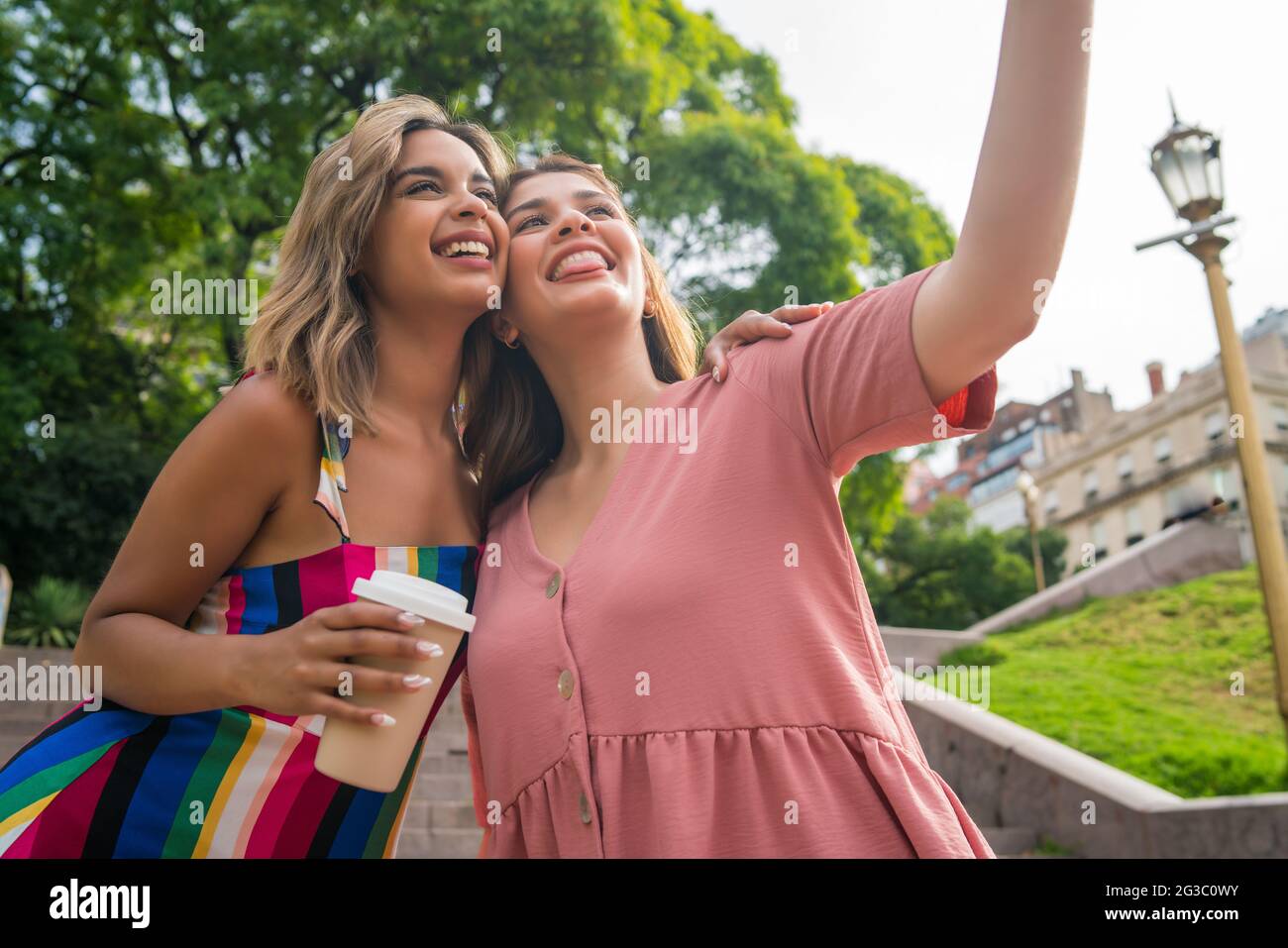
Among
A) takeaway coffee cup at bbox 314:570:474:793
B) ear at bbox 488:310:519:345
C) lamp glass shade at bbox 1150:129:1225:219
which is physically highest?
lamp glass shade at bbox 1150:129:1225:219

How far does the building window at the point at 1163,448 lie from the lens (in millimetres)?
42903

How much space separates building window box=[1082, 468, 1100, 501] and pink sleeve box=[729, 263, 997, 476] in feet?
163

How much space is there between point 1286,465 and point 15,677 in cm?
3520

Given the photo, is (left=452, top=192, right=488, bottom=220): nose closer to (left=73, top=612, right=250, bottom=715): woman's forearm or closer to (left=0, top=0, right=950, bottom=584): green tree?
(left=73, top=612, right=250, bottom=715): woman's forearm

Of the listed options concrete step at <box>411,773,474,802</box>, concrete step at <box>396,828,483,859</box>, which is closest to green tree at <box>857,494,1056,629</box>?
→ concrete step at <box>411,773,474,802</box>

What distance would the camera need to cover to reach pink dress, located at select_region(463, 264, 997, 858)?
161 centimetres

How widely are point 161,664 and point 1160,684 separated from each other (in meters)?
9.29

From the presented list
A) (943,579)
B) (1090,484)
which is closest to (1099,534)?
(1090,484)

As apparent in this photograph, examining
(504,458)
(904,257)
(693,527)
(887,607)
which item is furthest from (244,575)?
(887,607)

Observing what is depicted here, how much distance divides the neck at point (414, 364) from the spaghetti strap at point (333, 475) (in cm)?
19

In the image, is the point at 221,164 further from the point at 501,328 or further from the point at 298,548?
the point at 298,548

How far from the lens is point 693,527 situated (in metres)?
1.81


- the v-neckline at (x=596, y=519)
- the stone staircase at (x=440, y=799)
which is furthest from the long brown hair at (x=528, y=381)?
the stone staircase at (x=440, y=799)
